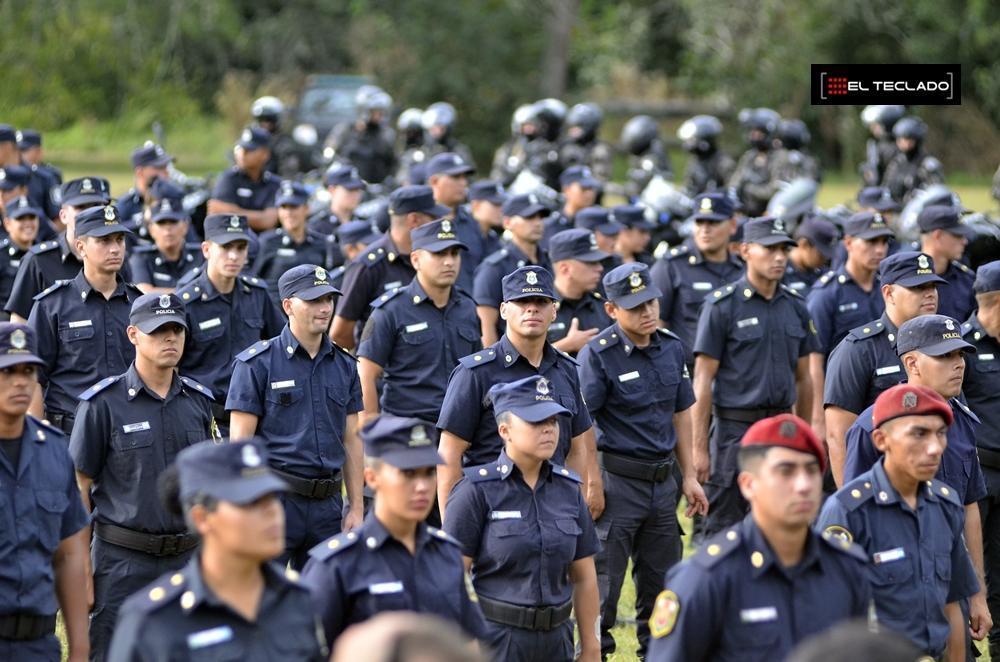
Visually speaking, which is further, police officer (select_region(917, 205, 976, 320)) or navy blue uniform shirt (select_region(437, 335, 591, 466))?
police officer (select_region(917, 205, 976, 320))

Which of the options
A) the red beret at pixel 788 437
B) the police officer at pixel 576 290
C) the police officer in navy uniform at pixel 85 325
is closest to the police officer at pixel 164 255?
the police officer in navy uniform at pixel 85 325

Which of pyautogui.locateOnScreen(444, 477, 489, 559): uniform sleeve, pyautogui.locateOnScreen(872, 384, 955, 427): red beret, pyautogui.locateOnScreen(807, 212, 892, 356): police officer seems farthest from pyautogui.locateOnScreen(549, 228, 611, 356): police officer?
pyautogui.locateOnScreen(872, 384, 955, 427): red beret

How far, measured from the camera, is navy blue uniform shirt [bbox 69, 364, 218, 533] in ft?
22.7

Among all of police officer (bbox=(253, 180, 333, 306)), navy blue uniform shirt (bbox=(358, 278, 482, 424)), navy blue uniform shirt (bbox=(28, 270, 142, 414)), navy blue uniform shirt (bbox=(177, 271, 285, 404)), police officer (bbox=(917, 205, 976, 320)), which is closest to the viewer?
navy blue uniform shirt (bbox=(28, 270, 142, 414))

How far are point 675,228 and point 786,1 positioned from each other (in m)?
19.3

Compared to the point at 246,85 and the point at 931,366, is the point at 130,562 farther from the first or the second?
the point at 246,85

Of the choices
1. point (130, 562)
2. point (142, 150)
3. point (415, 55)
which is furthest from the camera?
point (415, 55)

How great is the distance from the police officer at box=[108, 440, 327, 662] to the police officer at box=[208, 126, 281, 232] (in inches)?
333

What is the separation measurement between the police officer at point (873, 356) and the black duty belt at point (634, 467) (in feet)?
2.94

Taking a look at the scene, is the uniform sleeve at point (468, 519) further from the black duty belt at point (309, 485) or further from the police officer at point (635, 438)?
the police officer at point (635, 438)

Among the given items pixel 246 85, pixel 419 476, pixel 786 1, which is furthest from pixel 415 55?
pixel 419 476

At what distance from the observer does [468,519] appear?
6.21m

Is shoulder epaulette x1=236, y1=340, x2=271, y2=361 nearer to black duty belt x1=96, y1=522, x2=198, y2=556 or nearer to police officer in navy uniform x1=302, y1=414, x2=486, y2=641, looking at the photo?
black duty belt x1=96, y1=522, x2=198, y2=556

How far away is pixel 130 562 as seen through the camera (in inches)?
273
